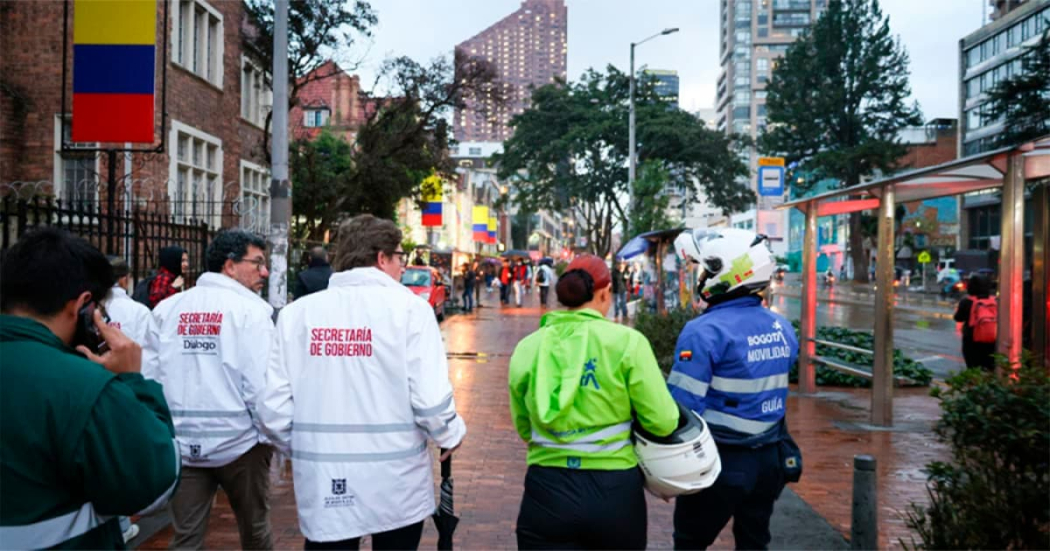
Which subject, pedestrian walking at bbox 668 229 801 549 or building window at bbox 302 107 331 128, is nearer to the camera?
pedestrian walking at bbox 668 229 801 549

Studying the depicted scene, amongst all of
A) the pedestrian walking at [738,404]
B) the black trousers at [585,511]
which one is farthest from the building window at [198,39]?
the black trousers at [585,511]

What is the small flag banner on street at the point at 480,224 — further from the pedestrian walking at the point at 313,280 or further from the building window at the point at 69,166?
the pedestrian walking at the point at 313,280

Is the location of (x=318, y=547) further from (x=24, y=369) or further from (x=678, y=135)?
(x=678, y=135)

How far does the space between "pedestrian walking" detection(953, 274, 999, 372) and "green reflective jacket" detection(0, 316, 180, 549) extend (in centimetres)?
1002

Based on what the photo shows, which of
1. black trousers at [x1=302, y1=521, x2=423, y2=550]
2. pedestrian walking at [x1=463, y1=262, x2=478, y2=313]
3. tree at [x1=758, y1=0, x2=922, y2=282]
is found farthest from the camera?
tree at [x1=758, y1=0, x2=922, y2=282]

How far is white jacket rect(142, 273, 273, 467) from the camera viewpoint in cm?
416

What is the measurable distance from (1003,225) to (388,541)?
684 centimetres

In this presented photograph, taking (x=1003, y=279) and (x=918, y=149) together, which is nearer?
(x=1003, y=279)

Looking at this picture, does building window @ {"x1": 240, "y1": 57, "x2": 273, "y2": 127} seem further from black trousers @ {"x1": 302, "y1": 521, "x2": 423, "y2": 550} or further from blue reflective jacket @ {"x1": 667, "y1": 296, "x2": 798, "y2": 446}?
black trousers @ {"x1": 302, "y1": 521, "x2": 423, "y2": 550}

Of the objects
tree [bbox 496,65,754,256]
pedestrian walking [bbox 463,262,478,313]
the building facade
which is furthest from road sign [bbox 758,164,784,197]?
the building facade

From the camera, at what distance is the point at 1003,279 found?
26.3 feet

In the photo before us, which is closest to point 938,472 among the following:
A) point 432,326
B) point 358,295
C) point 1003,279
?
point 432,326

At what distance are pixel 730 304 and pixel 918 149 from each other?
91513 millimetres

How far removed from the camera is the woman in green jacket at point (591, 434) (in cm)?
331
